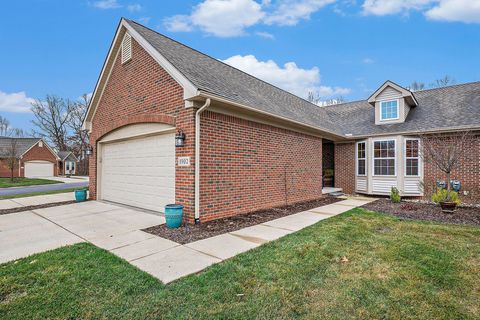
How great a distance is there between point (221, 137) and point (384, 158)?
9.51 metres

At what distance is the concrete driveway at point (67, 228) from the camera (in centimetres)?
486

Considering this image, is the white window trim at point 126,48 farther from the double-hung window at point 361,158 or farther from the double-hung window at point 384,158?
the double-hung window at point 384,158

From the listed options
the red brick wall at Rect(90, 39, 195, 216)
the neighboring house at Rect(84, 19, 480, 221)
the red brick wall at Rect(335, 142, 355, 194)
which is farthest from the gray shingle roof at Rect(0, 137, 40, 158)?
the red brick wall at Rect(335, 142, 355, 194)

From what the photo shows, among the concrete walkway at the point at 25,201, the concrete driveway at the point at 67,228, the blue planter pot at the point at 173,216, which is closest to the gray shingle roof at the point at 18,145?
the concrete walkway at the point at 25,201

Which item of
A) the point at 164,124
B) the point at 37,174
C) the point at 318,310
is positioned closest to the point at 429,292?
the point at 318,310

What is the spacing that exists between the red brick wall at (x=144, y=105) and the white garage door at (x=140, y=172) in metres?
0.61

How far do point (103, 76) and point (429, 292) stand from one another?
11.5 metres

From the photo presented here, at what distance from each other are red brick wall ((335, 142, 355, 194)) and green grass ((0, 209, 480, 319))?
8861mm

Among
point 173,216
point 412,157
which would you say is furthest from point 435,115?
point 173,216

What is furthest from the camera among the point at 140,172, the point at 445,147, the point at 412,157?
the point at 412,157

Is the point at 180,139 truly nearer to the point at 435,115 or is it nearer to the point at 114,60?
the point at 114,60

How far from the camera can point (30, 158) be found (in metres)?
34.3

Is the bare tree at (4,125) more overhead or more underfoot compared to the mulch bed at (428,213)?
more overhead

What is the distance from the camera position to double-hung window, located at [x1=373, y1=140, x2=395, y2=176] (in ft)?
39.9
